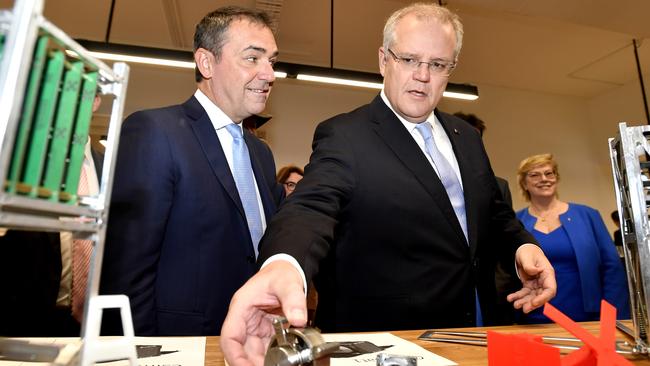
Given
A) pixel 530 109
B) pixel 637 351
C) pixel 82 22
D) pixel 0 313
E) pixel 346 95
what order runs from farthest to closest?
pixel 530 109
pixel 346 95
pixel 82 22
pixel 0 313
pixel 637 351

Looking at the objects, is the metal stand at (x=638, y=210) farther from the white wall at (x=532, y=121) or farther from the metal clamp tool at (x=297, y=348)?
the white wall at (x=532, y=121)

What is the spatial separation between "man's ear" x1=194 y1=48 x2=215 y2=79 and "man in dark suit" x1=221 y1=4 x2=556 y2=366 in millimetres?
764

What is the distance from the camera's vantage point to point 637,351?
88 centimetres

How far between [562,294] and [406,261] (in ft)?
7.02

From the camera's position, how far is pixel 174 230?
56.6 inches

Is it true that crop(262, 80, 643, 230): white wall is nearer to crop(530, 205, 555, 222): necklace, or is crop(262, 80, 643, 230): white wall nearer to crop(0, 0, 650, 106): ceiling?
crop(0, 0, 650, 106): ceiling

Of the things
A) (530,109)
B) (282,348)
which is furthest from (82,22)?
(530,109)

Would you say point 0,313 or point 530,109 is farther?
point 530,109

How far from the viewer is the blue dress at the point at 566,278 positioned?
2910 millimetres

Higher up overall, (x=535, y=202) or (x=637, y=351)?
(x=535, y=202)

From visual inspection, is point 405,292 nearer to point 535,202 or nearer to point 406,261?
point 406,261

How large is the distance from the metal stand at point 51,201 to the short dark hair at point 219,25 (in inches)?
61.9

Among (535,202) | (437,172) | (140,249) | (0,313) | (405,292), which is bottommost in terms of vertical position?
(0,313)

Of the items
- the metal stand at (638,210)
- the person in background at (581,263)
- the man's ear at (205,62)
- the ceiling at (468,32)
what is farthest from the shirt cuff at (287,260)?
the ceiling at (468,32)
